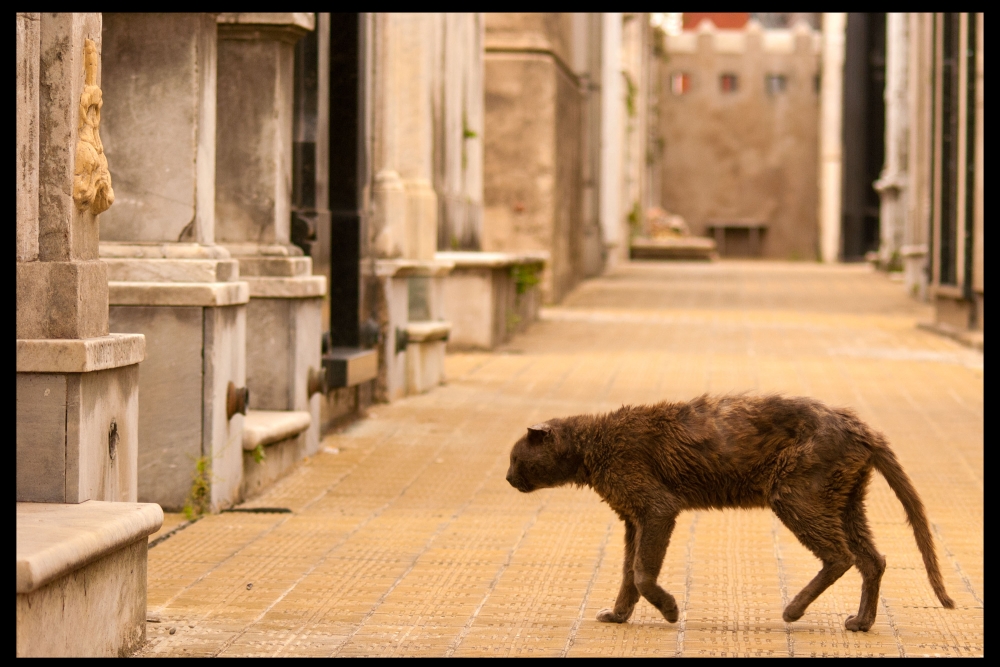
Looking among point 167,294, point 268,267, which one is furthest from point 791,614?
point 268,267

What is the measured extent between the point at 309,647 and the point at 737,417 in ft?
5.57

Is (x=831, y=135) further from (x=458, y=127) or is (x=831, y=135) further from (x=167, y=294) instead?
(x=167, y=294)

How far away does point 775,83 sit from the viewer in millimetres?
48719

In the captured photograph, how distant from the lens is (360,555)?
21.0 ft

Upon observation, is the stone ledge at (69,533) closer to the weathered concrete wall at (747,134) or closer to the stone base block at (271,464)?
the stone base block at (271,464)

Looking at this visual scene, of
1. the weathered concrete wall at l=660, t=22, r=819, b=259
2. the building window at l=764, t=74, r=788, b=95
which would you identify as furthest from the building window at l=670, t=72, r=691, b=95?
the building window at l=764, t=74, r=788, b=95

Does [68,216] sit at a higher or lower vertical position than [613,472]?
higher

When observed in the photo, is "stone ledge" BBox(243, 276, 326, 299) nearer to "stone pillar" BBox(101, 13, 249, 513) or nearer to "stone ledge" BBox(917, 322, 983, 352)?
"stone pillar" BBox(101, 13, 249, 513)

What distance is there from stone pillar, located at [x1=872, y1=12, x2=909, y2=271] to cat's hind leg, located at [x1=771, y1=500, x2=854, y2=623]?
1050 inches

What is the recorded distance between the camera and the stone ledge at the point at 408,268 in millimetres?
11320

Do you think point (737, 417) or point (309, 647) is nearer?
point (309, 647)

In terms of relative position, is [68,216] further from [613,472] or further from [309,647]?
[613,472]

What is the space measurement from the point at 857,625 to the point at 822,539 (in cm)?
37

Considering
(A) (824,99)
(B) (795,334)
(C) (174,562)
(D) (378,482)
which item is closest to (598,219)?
(B) (795,334)
